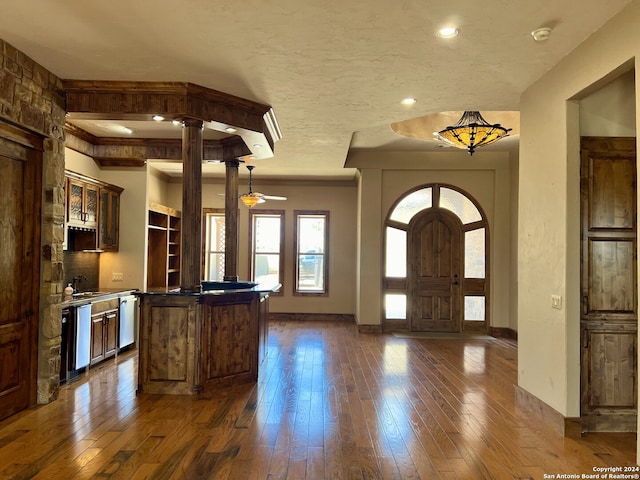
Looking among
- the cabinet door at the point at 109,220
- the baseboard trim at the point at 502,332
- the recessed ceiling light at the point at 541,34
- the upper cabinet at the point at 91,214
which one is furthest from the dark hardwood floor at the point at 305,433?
the recessed ceiling light at the point at 541,34

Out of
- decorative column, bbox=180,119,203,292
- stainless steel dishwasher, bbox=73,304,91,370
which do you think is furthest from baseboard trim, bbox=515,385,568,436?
stainless steel dishwasher, bbox=73,304,91,370

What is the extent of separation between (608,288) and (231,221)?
4.51 m

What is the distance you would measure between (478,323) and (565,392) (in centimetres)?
484

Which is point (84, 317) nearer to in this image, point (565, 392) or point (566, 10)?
point (565, 392)

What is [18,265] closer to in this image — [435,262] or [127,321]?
[127,321]

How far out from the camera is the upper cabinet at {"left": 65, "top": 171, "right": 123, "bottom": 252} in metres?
5.60

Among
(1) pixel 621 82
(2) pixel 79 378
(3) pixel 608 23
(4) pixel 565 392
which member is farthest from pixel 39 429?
(1) pixel 621 82

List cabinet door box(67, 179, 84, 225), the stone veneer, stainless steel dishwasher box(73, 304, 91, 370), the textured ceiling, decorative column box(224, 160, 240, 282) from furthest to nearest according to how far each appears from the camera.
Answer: decorative column box(224, 160, 240, 282)
cabinet door box(67, 179, 84, 225)
stainless steel dishwasher box(73, 304, 91, 370)
the stone veneer
the textured ceiling

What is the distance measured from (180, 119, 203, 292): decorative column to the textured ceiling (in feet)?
1.75

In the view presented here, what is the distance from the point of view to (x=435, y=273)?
27.3 ft

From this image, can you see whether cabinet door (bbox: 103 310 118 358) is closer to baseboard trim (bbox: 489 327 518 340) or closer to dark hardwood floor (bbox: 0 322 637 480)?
dark hardwood floor (bbox: 0 322 637 480)

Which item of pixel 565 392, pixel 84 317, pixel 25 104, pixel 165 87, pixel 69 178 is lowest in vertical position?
pixel 565 392

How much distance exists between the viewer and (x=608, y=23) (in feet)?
10.1

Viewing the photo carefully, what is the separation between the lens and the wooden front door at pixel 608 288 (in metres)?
3.60
